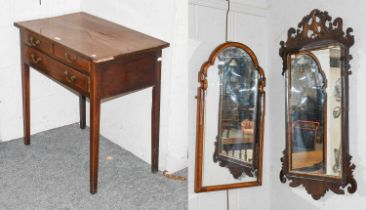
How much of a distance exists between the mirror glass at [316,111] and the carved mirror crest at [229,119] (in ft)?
0.44

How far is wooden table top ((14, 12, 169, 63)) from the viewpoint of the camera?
2.55m

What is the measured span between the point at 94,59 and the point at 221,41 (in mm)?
610

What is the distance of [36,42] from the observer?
113 inches

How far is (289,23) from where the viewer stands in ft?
7.24

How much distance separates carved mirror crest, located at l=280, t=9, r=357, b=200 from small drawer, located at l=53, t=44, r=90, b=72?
895 mm

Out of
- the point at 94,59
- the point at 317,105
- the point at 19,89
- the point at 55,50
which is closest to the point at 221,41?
the point at 317,105

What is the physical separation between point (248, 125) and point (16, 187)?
1278 millimetres

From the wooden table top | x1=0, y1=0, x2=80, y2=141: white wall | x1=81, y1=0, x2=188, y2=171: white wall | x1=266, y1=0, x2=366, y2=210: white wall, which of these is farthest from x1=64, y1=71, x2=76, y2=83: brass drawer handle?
x1=266, y1=0, x2=366, y2=210: white wall

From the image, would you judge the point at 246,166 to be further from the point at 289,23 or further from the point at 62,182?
the point at 62,182

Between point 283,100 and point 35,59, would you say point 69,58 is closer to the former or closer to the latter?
point 35,59

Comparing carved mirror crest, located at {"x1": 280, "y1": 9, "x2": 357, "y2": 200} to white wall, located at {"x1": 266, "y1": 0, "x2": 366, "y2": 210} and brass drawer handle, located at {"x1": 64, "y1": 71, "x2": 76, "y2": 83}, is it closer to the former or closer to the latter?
white wall, located at {"x1": 266, "y1": 0, "x2": 366, "y2": 210}

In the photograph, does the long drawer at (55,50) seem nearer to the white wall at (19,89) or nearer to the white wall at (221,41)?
the white wall at (19,89)

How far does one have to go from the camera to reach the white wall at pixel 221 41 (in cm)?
208

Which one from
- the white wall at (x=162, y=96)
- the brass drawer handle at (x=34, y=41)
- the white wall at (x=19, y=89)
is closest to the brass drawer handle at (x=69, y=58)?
the brass drawer handle at (x=34, y=41)
